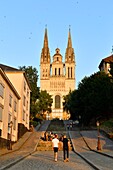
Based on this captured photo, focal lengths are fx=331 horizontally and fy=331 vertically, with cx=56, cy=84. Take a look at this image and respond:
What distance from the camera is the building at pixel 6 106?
3649 cm

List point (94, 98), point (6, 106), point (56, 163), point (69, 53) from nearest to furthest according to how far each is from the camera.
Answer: point (56, 163) → point (6, 106) → point (94, 98) → point (69, 53)

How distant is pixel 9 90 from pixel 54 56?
11862cm

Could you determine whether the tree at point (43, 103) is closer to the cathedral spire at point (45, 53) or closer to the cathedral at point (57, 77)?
the cathedral at point (57, 77)

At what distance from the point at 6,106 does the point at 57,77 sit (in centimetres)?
11371

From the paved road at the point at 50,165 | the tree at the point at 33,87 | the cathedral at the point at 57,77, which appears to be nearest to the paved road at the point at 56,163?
the paved road at the point at 50,165

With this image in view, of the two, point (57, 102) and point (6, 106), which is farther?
point (57, 102)

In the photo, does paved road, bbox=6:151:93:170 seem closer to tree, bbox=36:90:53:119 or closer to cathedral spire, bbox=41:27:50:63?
tree, bbox=36:90:53:119

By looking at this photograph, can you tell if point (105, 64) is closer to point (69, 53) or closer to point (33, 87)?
point (33, 87)

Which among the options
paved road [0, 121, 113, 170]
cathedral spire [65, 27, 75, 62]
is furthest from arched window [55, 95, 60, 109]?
paved road [0, 121, 113, 170]

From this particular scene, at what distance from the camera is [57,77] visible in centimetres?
15225

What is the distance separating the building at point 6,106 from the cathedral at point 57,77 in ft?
321

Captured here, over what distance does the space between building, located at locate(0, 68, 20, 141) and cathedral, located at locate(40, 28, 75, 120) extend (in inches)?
3849

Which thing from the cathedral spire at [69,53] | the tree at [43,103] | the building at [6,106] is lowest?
the building at [6,106]

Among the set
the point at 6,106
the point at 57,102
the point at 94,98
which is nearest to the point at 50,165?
the point at 6,106
